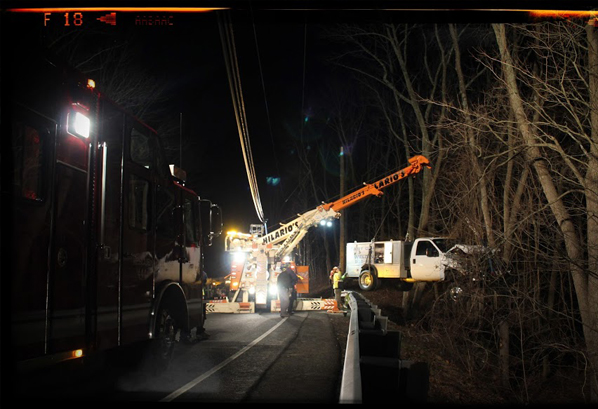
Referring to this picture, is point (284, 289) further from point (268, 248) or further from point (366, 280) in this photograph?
point (366, 280)

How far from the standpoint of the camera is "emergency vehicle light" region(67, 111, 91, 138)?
5105 mm

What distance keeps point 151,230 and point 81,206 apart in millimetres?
1944

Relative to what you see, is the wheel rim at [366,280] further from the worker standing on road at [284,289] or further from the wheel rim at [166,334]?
the wheel rim at [166,334]

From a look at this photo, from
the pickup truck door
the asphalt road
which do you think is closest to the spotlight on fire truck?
the pickup truck door

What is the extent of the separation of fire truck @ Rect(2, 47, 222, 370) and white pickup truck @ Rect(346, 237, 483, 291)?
14.4 metres

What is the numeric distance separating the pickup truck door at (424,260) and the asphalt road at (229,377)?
32.8 ft

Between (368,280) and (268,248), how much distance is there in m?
5.87

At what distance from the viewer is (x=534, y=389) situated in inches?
430

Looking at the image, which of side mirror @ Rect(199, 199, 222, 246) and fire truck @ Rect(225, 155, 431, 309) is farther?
fire truck @ Rect(225, 155, 431, 309)

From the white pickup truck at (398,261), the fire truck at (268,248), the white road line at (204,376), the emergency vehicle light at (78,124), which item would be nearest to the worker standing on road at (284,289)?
the fire truck at (268,248)

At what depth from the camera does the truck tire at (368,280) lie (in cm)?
2519

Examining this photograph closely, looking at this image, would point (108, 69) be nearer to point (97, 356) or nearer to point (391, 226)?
point (97, 356)

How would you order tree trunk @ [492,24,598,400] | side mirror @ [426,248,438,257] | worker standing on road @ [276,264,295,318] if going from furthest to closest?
side mirror @ [426,248,438,257]
worker standing on road @ [276,264,295,318]
tree trunk @ [492,24,598,400]

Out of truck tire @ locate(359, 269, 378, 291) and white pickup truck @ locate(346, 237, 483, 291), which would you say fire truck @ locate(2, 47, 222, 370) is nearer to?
white pickup truck @ locate(346, 237, 483, 291)
